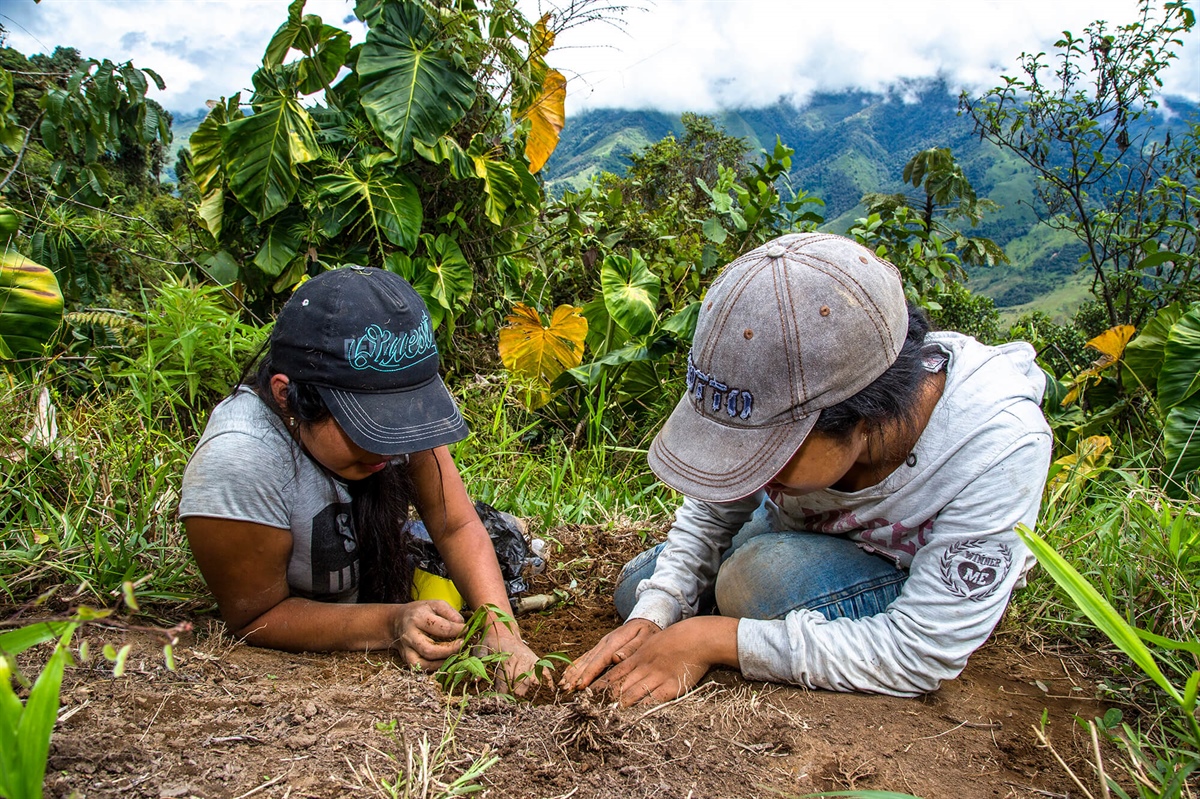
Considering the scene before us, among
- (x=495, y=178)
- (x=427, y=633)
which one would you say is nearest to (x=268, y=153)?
(x=495, y=178)

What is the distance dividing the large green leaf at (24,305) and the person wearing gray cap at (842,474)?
1.51 meters

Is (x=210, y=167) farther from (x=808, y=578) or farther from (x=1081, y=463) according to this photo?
(x=1081, y=463)

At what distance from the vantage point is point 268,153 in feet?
10.7

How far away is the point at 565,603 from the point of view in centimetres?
210

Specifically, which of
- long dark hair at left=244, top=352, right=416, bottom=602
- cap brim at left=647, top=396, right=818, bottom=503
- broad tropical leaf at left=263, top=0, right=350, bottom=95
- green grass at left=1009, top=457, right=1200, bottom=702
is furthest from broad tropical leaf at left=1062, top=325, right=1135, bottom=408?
broad tropical leaf at left=263, top=0, right=350, bottom=95

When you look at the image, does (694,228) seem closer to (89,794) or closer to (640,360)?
(640,360)

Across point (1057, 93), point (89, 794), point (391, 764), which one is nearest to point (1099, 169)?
point (1057, 93)

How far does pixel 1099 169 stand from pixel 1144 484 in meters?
3.21

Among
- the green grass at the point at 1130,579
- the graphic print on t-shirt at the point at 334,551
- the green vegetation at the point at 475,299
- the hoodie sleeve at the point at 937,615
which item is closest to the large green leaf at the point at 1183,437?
the green vegetation at the point at 475,299

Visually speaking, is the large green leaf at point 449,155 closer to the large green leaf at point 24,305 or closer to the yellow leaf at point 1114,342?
the large green leaf at point 24,305

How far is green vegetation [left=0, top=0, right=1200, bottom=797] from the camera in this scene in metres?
1.79

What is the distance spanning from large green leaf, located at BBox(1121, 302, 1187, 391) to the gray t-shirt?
2932 millimetres

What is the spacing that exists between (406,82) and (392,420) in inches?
96.3

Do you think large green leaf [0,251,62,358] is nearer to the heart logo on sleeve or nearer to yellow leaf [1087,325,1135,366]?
the heart logo on sleeve
